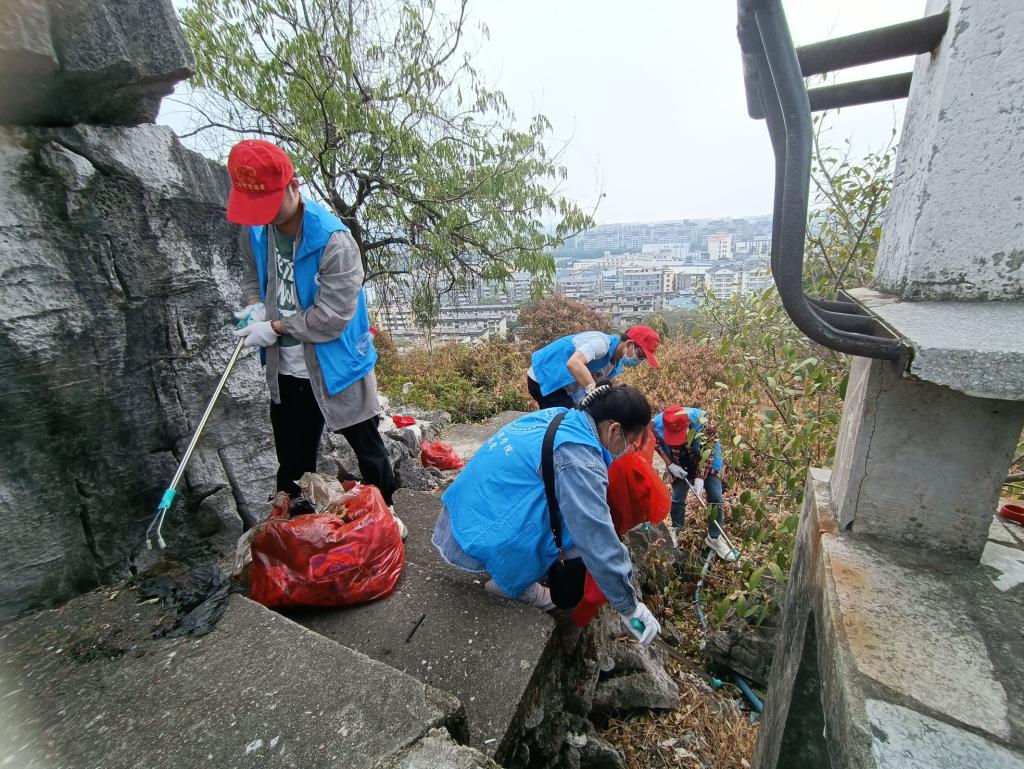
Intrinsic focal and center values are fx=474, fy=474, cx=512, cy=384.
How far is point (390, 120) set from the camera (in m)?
6.31

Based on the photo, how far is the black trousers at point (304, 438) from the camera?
8.45ft

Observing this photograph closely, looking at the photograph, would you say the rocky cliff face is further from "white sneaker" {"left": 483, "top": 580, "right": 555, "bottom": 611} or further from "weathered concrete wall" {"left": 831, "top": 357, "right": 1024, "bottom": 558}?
"weathered concrete wall" {"left": 831, "top": 357, "right": 1024, "bottom": 558}

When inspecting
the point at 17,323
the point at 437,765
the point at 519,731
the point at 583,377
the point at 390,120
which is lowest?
the point at 519,731

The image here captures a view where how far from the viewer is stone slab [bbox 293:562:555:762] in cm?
180

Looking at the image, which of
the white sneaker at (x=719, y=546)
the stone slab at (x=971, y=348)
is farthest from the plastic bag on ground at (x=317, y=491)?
the white sneaker at (x=719, y=546)


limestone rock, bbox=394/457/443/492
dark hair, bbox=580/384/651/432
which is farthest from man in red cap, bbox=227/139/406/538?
limestone rock, bbox=394/457/443/492

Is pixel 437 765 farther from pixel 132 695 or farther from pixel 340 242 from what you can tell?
pixel 340 242

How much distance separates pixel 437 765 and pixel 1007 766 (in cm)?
121

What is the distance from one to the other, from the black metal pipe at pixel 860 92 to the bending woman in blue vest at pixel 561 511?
1.10 meters

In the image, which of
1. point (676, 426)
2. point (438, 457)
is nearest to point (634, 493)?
point (676, 426)

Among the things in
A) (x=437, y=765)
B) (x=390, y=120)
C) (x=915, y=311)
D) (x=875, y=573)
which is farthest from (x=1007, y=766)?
(x=390, y=120)

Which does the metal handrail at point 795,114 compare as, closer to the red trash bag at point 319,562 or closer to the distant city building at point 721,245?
the red trash bag at point 319,562

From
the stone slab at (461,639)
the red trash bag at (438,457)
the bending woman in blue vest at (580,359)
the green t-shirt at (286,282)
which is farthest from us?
the red trash bag at (438,457)

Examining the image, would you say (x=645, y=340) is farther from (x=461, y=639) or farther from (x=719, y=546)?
(x=461, y=639)
